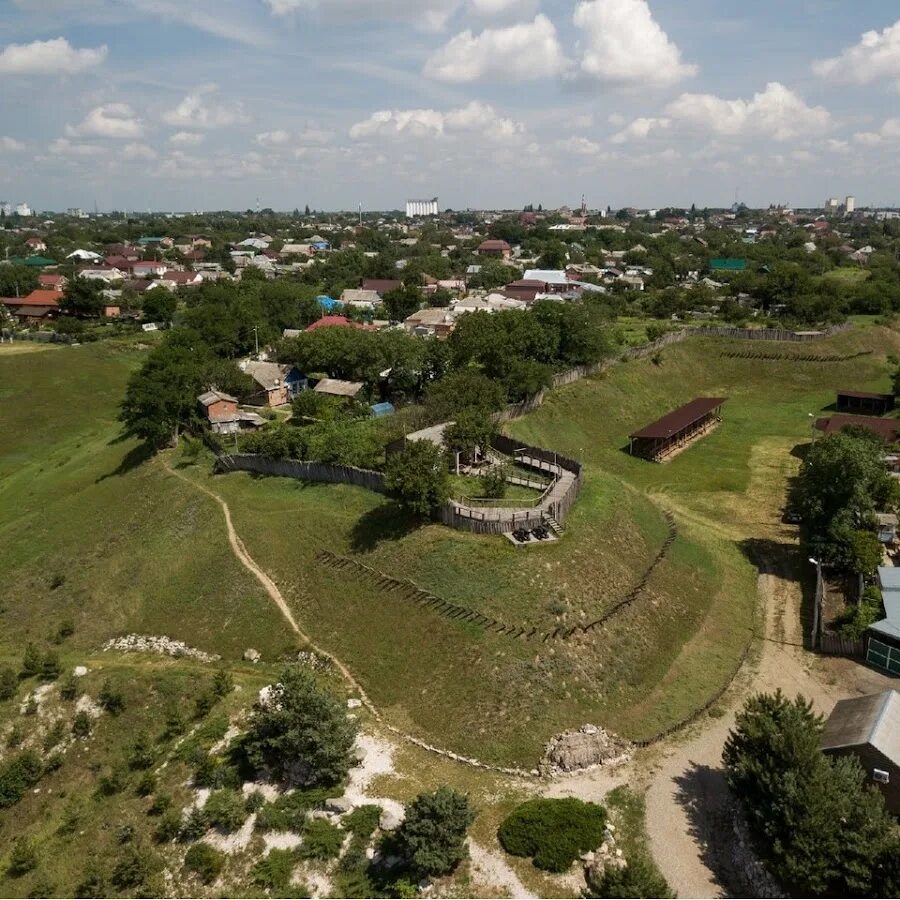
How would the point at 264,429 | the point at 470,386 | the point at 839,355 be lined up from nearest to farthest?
the point at 470,386
the point at 264,429
the point at 839,355

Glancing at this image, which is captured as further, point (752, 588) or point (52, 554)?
point (52, 554)

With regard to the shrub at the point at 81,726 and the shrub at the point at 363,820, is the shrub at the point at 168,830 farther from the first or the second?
the shrub at the point at 81,726

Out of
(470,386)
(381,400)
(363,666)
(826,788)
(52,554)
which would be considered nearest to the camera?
(826,788)

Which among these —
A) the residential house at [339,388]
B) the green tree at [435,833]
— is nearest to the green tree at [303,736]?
the green tree at [435,833]

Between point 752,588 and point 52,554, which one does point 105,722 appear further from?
point 752,588

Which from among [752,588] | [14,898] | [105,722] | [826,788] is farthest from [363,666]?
[752,588]

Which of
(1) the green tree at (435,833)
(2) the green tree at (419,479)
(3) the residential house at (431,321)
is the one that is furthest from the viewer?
(3) the residential house at (431,321)

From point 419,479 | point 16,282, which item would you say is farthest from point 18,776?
point 16,282

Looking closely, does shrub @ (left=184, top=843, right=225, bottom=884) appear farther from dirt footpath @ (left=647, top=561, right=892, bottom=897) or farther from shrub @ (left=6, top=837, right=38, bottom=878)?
dirt footpath @ (left=647, top=561, right=892, bottom=897)
